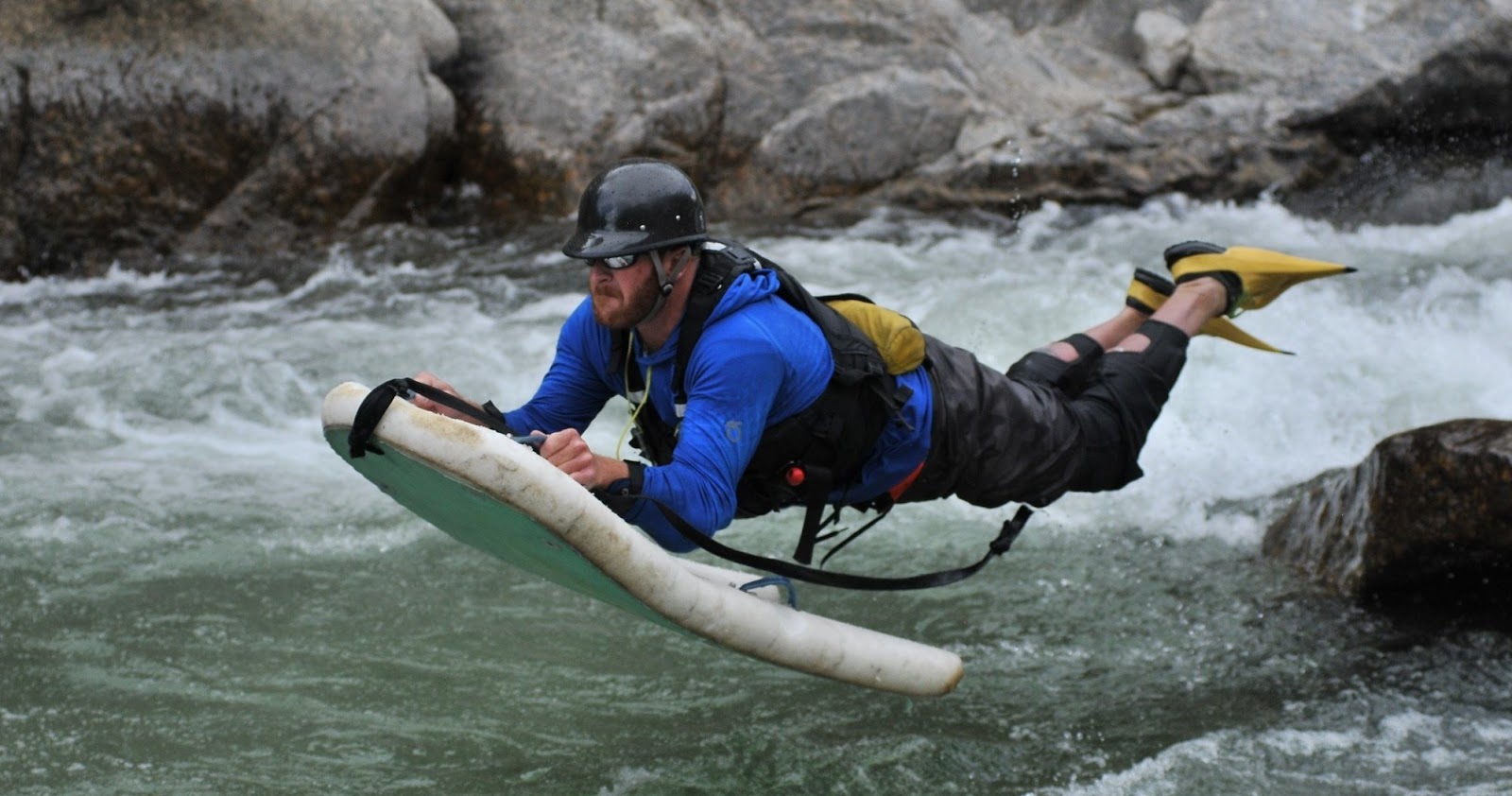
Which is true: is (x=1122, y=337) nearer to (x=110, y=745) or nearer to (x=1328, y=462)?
(x=1328, y=462)

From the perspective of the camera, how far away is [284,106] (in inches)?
368

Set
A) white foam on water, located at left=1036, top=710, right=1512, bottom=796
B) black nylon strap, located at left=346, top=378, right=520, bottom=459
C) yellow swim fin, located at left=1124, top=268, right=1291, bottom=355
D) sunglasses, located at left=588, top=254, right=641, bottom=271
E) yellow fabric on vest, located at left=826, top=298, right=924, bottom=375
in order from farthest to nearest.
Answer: yellow swim fin, located at left=1124, top=268, right=1291, bottom=355, white foam on water, located at left=1036, top=710, right=1512, bottom=796, yellow fabric on vest, located at left=826, top=298, right=924, bottom=375, sunglasses, located at left=588, top=254, right=641, bottom=271, black nylon strap, located at left=346, top=378, right=520, bottom=459

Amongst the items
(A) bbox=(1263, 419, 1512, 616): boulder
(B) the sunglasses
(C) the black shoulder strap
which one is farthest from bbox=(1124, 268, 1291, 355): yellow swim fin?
(B) the sunglasses

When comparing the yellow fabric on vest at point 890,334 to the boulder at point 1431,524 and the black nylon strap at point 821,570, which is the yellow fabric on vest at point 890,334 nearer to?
the black nylon strap at point 821,570

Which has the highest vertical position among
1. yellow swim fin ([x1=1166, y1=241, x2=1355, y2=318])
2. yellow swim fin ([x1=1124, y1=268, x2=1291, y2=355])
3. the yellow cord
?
yellow swim fin ([x1=1166, y1=241, x2=1355, y2=318])

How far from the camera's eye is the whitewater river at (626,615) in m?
4.45

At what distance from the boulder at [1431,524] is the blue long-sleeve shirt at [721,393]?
1.95m

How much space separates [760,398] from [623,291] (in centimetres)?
41

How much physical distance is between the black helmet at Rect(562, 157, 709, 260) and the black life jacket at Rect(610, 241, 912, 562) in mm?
107

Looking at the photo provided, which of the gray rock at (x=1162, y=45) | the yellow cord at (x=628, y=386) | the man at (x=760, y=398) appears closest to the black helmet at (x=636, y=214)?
the man at (x=760, y=398)

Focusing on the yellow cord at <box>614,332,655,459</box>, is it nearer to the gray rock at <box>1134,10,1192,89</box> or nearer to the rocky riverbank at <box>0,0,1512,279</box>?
the rocky riverbank at <box>0,0,1512,279</box>

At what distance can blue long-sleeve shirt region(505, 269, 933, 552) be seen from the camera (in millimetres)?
3617

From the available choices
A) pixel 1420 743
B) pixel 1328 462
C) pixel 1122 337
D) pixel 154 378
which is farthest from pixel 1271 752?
pixel 154 378

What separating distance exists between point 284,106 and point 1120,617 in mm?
5990
